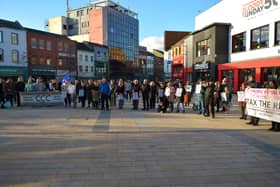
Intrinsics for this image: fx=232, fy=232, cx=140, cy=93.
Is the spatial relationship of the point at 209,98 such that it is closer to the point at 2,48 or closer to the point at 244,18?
the point at 244,18

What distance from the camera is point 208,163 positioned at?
4812 mm

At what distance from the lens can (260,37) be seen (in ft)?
68.6

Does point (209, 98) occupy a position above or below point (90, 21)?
below

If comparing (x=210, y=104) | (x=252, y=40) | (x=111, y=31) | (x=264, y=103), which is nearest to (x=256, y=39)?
(x=252, y=40)

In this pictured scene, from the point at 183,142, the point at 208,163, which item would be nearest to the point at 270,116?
the point at 183,142

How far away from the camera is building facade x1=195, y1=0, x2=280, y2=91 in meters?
19.2

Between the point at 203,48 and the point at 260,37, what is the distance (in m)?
8.60

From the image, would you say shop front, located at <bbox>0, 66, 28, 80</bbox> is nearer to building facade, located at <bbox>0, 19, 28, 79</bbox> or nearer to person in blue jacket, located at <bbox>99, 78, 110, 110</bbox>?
building facade, located at <bbox>0, 19, 28, 79</bbox>

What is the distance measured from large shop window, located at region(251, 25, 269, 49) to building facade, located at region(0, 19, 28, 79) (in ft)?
104

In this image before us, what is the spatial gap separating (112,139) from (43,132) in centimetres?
242

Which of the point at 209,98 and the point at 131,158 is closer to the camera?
the point at 131,158

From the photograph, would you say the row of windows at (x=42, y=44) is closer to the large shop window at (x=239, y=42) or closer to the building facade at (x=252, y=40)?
the building facade at (x=252, y=40)

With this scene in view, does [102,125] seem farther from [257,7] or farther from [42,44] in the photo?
[42,44]

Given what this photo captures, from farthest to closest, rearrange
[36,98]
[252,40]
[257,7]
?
[252,40]
[257,7]
[36,98]
